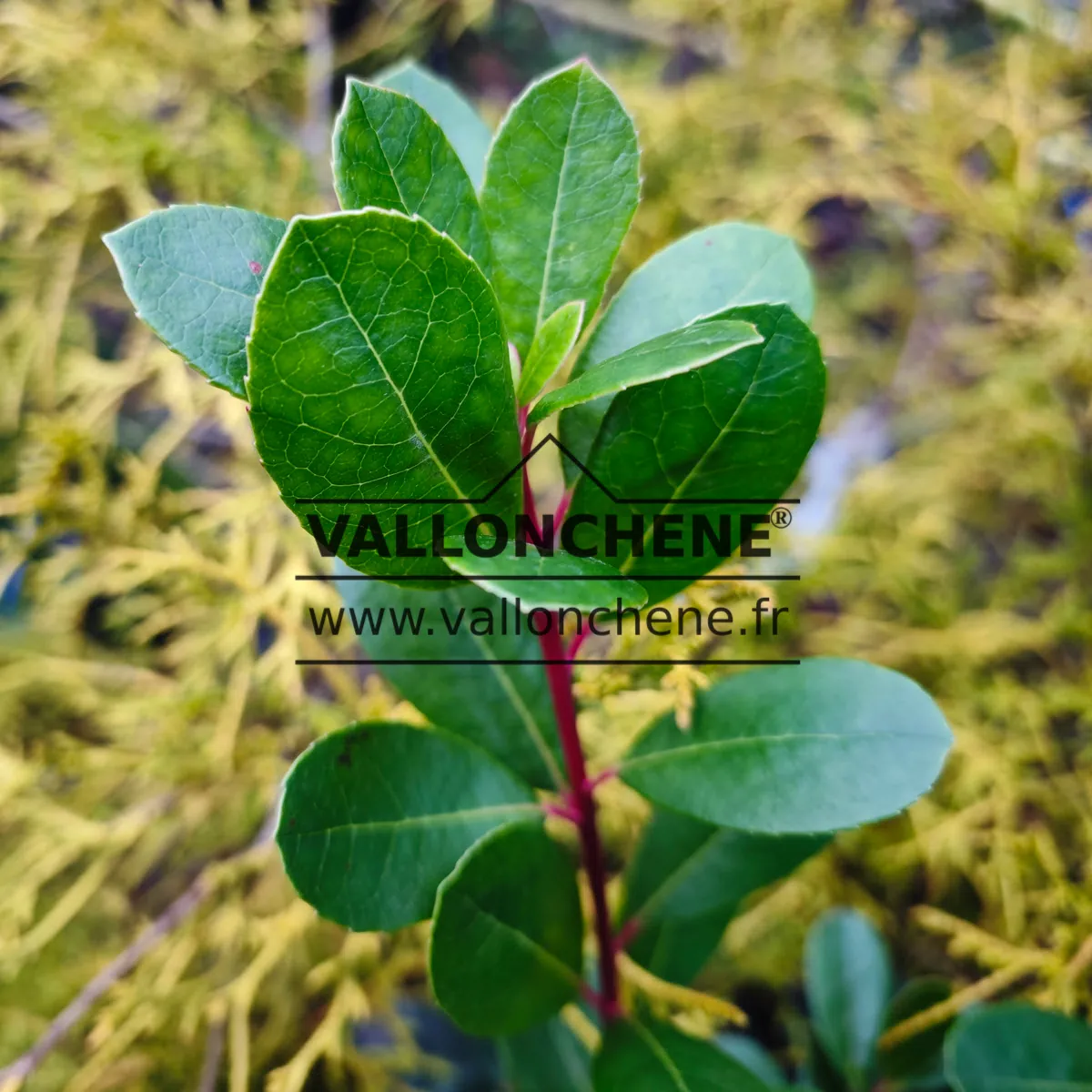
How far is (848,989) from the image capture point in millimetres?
968

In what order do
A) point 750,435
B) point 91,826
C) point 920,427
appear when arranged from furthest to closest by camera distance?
point 920,427 → point 91,826 → point 750,435

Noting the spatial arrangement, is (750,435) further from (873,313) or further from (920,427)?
(873,313)

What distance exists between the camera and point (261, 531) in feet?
3.99

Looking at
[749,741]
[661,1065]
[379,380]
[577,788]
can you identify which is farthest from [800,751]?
[379,380]

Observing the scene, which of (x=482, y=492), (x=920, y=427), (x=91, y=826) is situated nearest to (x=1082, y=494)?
(x=920, y=427)

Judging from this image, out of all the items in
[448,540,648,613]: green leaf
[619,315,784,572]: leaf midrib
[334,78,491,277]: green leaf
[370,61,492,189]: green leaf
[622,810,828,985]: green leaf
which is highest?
[370,61,492,189]: green leaf

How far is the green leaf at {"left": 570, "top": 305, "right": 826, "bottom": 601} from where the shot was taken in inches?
20.8

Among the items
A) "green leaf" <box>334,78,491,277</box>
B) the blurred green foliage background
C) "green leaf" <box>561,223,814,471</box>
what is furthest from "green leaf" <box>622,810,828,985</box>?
"green leaf" <box>334,78,491,277</box>

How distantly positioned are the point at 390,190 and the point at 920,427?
1462 mm

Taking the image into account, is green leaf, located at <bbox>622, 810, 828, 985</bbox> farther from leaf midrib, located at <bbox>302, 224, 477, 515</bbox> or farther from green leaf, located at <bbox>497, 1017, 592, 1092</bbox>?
leaf midrib, located at <bbox>302, 224, 477, 515</bbox>

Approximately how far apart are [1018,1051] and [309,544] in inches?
38.3

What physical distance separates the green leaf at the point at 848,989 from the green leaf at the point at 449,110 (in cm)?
92

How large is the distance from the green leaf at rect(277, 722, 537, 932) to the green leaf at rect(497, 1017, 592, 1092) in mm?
412

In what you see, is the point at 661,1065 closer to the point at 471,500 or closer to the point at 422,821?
the point at 422,821
